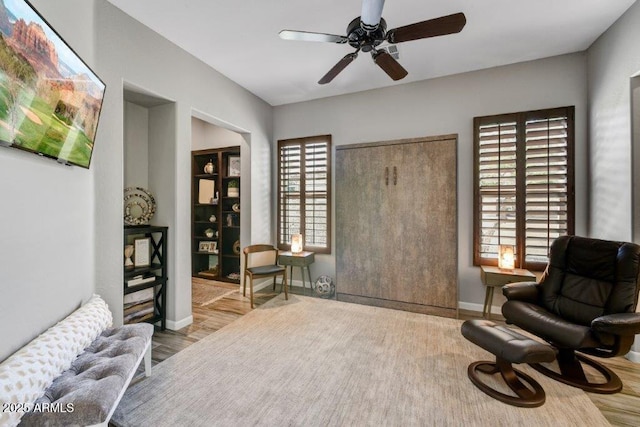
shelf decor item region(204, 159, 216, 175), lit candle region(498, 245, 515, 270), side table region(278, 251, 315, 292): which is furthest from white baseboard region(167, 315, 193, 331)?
lit candle region(498, 245, 515, 270)

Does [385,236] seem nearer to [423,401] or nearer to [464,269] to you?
[464,269]

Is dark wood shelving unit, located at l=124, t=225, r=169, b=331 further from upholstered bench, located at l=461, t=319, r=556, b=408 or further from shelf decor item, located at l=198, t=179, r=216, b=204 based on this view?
upholstered bench, located at l=461, t=319, r=556, b=408

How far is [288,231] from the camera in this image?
451 cm

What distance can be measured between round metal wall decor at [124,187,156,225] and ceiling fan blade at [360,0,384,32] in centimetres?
278

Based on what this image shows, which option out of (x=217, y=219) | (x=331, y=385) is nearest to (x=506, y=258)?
(x=331, y=385)

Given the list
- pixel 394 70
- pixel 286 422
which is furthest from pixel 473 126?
pixel 286 422

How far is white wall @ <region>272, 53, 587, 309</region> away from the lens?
303cm

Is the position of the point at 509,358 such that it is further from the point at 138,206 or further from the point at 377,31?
the point at 138,206

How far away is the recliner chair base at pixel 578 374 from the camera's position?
6.43ft

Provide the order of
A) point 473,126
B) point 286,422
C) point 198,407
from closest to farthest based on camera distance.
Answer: point 286,422
point 198,407
point 473,126

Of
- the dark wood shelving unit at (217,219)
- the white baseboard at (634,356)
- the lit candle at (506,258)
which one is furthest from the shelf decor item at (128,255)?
the white baseboard at (634,356)

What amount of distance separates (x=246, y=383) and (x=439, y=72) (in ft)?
13.2

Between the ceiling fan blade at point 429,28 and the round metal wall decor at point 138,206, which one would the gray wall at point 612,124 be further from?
the round metal wall decor at point 138,206

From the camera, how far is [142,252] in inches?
113
